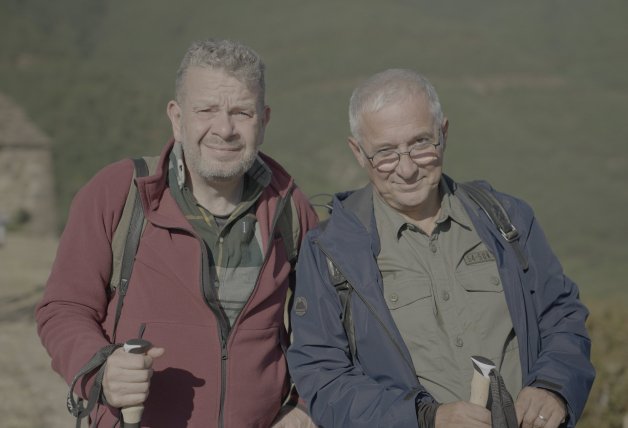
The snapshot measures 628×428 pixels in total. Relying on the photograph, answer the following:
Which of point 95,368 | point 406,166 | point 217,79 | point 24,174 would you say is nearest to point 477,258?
point 406,166

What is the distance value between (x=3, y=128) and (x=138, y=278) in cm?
1949

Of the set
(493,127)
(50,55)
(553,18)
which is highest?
(553,18)

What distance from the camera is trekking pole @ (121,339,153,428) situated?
6.98 feet

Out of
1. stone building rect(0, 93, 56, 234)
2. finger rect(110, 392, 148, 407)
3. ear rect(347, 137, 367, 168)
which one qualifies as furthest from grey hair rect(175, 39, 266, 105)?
stone building rect(0, 93, 56, 234)

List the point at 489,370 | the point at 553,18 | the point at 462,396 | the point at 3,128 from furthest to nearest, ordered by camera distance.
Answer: the point at 553,18
the point at 3,128
the point at 462,396
the point at 489,370

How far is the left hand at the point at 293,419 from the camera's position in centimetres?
262

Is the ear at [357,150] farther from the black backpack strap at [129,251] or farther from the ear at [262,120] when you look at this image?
the black backpack strap at [129,251]

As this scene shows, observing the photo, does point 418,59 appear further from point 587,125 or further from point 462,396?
point 462,396

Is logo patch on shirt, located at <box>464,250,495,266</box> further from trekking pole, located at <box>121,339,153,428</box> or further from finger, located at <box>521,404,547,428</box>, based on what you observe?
trekking pole, located at <box>121,339,153,428</box>

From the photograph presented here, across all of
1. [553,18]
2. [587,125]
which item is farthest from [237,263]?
[553,18]

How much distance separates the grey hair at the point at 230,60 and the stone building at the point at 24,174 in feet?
61.5

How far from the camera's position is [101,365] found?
221 cm

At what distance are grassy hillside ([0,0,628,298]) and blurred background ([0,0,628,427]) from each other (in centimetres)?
11

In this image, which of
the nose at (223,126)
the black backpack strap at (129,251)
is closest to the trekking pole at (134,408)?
the black backpack strap at (129,251)
